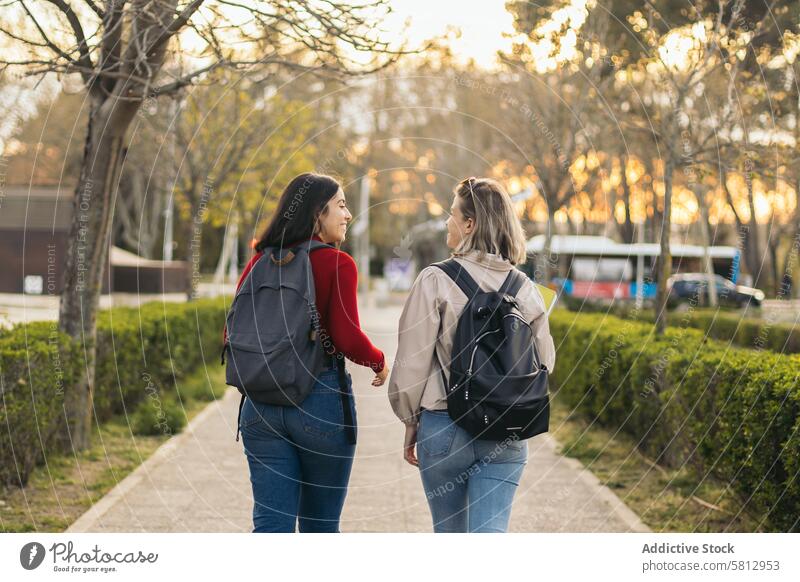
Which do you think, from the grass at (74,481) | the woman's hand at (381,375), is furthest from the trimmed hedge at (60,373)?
the woman's hand at (381,375)

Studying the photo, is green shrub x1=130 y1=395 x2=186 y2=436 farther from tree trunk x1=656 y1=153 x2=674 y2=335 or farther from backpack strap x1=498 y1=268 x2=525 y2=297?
backpack strap x1=498 y1=268 x2=525 y2=297

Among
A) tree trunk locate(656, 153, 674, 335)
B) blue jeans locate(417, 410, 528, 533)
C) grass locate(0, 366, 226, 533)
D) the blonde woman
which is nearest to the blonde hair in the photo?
the blonde woman

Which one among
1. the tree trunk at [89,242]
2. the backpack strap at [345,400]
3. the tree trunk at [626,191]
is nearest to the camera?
the backpack strap at [345,400]

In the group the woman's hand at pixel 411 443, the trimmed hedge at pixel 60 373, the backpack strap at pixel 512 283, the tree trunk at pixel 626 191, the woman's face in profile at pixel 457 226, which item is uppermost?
the tree trunk at pixel 626 191

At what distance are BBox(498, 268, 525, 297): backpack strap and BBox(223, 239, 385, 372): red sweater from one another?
1.97 ft

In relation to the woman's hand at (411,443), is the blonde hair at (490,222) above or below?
above

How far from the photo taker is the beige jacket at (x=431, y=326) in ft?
13.4

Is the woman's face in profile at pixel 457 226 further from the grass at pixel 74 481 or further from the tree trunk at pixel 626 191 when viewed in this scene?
the tree trunk at pixel 626 191

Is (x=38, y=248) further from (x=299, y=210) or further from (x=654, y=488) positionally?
(x=299, y=210)

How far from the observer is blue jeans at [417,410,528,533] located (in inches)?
161

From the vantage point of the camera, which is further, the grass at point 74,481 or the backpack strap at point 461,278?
the grass at point 74,481

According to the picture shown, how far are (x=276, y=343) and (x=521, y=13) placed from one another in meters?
9.09

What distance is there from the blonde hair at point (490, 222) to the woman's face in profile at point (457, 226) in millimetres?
14
